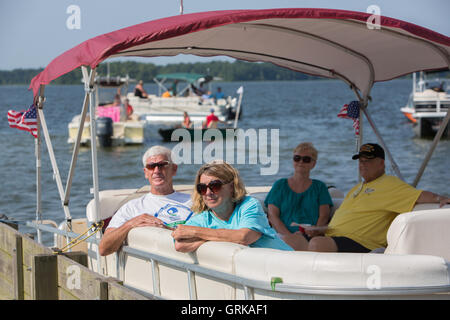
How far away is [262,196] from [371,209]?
1.62m

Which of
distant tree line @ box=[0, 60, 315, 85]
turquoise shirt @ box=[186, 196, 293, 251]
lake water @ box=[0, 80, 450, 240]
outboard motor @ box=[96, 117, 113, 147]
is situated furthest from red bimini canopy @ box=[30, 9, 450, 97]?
distant tree line @ box=[0, 60, 315, 85]

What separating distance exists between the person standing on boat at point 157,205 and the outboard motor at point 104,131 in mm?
21609

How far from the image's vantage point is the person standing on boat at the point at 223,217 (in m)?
3.73

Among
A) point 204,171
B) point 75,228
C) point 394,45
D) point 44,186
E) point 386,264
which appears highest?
point 394,45

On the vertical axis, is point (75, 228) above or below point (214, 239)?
below

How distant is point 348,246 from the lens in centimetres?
474

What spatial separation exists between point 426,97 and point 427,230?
87.5ft

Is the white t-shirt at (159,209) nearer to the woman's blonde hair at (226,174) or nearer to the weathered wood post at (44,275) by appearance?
the weathered wood post at (44,275)

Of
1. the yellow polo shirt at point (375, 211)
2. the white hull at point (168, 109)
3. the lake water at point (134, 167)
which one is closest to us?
the yellow polo shirt at point (375, 211)

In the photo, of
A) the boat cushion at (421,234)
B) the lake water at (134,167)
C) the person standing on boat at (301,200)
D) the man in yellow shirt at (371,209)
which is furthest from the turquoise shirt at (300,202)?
the lake water at (134,167)

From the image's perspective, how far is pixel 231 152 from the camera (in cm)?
2547

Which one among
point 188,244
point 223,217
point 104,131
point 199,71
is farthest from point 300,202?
point 199,71
